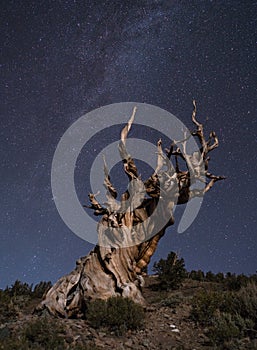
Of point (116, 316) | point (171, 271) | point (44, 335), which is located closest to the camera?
point (44, 335)

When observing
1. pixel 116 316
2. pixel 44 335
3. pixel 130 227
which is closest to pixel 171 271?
pixel 130 227

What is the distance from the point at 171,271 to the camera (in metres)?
13.0

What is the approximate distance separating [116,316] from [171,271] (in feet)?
21.8

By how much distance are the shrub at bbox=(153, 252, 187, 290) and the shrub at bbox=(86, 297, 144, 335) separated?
17.6 ft

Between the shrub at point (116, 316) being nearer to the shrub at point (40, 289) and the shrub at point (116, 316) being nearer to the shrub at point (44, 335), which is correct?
the shrub at point (44, 335)

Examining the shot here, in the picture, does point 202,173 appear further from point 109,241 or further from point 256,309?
point 256,309

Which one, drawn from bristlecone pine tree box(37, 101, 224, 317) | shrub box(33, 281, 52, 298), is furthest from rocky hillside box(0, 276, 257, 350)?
shrub box(33, 281, 52, 298)

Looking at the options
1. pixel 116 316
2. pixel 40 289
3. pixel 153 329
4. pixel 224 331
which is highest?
pixel 40 289

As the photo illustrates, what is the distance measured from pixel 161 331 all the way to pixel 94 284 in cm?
227

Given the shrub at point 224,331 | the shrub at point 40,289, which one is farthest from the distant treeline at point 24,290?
the shrub at point 224,331

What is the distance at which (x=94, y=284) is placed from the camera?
841 centimetres

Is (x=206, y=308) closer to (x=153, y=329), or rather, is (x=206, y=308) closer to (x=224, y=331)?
(x=153, y=329)

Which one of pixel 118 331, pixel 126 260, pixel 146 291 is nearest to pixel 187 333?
pixel 118 331

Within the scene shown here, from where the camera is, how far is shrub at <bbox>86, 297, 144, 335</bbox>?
672 cm
